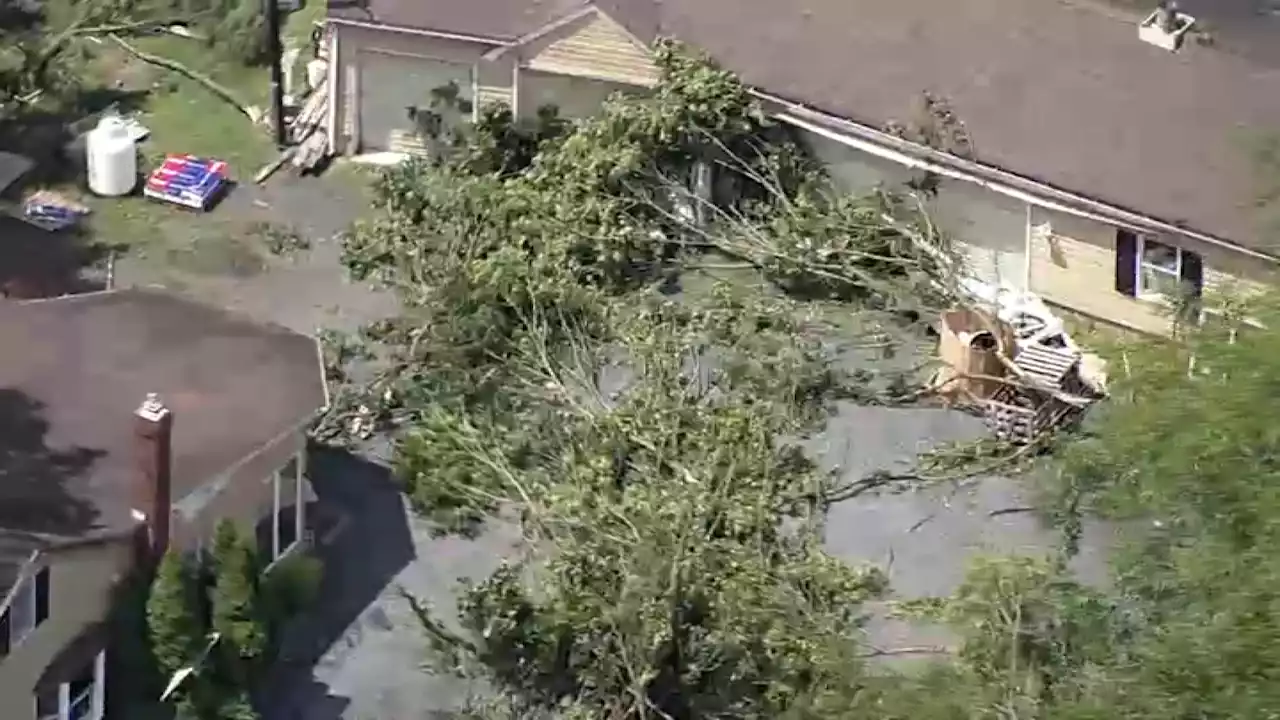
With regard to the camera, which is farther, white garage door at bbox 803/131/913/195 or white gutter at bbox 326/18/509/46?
white gutter at bbox 326/18/509/46

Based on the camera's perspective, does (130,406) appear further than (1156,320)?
No

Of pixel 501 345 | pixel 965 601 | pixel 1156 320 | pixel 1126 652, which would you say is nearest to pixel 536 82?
pixel 501 345

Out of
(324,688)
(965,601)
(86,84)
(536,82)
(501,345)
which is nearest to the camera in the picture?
(965,601)

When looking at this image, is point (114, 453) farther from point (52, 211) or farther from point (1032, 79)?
point (1032, 79)

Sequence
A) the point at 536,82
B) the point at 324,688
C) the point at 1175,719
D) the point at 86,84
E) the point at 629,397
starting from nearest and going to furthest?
the point at 1175,719, the point at 324,688, the point at 629,397, the point at 536,82, the point at 86,84

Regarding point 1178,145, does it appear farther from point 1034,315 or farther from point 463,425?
point 463,425

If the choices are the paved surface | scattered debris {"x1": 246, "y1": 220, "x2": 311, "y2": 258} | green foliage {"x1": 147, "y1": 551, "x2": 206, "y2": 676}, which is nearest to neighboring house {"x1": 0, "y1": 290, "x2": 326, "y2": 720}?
green foliage {"x1": 147, "y1": 551, "x2": 206, "y2": 676}

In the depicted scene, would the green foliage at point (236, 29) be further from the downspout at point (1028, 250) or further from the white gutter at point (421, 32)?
the downspout at point (1028, 250)

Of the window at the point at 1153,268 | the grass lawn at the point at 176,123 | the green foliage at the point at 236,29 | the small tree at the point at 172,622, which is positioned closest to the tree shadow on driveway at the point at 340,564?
the small tree at the point at 172,622

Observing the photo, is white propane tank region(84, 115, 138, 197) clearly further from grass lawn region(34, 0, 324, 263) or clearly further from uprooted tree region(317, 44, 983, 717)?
uprooted tree region(317, 44, 983, 717)
